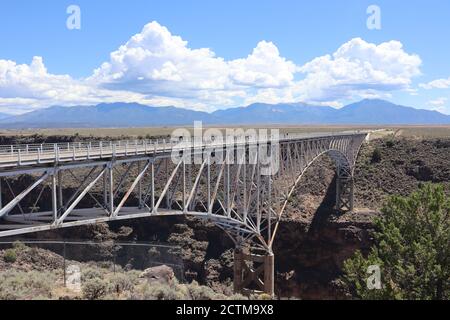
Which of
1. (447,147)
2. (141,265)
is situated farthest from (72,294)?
(447,147)

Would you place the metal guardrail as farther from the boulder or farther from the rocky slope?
the rocky slope

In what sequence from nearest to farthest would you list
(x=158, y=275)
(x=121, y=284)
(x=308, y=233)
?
(x=121, y=284) < (x=158, y=275) < (x=308, y=233)

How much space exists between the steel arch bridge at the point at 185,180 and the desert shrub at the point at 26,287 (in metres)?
1.87

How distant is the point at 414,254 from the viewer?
18844 mm

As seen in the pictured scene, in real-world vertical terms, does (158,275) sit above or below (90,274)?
below

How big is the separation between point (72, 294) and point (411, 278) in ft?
42.9

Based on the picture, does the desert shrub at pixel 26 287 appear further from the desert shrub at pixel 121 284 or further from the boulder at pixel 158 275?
the boulder at pixel 158 275

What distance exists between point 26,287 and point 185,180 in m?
22.9

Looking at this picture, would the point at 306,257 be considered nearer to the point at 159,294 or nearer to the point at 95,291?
the point at 159,294

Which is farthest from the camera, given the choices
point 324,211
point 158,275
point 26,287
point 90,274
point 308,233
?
point 324,211

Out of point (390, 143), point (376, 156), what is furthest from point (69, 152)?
point (390, 143)

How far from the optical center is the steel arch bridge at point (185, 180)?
1873 cm
